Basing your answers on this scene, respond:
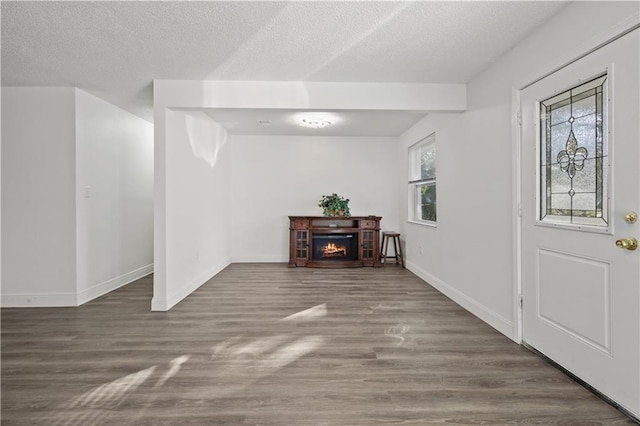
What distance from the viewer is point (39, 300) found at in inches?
144

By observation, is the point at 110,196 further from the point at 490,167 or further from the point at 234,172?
the point at 490,167

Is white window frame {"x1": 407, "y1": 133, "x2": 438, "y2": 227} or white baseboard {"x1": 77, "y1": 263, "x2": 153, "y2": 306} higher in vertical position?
white window frame {"x1": 407, "y1": 133, "x2": 438, "y2": 227}

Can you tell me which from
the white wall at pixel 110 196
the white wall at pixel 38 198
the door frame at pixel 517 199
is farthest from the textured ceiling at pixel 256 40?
the white wall at pixel 110 196

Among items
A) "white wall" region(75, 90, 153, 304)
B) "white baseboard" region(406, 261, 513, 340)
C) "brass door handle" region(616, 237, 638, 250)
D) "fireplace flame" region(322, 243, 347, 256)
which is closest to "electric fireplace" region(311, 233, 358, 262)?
"fireplace flame" region(322, 243, 347, 256)

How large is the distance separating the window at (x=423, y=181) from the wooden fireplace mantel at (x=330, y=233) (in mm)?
688

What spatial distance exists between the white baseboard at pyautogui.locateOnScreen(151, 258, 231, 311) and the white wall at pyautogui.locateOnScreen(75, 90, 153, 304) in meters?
0.98

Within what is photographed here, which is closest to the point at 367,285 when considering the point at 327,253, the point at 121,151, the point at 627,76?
the point at 327,253

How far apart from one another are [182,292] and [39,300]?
4.81 feet

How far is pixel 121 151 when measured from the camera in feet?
14.8

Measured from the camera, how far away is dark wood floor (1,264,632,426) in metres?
1.80

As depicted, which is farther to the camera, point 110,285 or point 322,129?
point 322,129

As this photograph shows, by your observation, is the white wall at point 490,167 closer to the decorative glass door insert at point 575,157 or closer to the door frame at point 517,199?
the door frame at point 517,199

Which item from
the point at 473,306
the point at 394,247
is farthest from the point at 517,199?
the point at 394,247

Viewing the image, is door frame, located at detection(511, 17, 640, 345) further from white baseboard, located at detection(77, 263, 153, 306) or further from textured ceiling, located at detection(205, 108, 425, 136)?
white baseboard, located at detection(77, 263, 153, 306)
